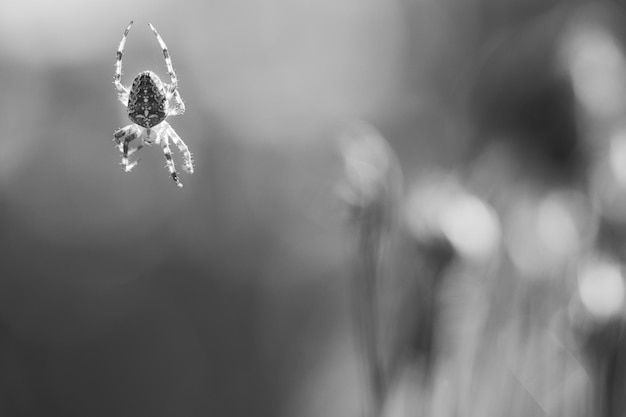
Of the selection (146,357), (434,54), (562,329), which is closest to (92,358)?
(146,357)

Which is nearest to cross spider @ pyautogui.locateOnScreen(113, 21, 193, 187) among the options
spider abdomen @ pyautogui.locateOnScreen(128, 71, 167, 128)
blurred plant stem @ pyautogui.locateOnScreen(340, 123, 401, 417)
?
spider abdomen @ pyautogui.locateOnScreen(128, 71, 167, 128)

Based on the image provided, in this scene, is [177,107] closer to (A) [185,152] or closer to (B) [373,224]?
(A) [185,152]

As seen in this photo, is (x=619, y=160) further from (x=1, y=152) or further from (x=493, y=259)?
(x=1, y=152)

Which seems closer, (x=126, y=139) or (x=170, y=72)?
(x=170, y=72)

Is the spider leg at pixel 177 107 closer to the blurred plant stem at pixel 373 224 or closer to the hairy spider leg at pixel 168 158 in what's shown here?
the hairy spider leg at pixel 168 158

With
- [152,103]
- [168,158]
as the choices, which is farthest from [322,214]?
[152,103]

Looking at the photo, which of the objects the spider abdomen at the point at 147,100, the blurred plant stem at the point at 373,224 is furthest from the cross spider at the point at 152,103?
the blurred plant stem at the point at 373,224
